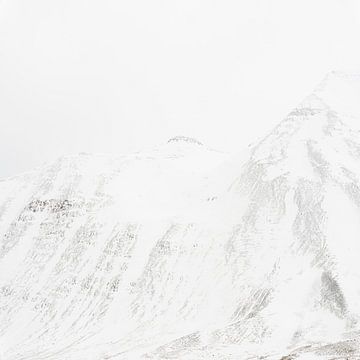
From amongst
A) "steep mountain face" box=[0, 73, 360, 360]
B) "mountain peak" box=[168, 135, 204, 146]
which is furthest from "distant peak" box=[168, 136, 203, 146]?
"steep mountain face" box=[0, 73, 360, 360]

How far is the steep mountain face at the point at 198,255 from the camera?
1751 inches

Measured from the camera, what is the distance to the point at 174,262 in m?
59.2

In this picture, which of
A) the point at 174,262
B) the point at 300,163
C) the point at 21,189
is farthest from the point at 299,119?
the point at 21,189

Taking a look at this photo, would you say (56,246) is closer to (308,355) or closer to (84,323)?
(84,323)

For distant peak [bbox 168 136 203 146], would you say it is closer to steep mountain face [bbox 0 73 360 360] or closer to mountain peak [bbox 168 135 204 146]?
mountain peak [bbox 168 135 204 146]

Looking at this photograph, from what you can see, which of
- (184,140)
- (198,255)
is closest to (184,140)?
(184,140)

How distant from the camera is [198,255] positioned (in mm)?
59312

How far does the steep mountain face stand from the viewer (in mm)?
44469

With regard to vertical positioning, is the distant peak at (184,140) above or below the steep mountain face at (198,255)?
above

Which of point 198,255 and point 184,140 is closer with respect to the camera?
point 198,255

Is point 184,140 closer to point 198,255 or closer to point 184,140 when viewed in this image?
point 184,140

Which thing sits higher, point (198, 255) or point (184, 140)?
point (184, 140)

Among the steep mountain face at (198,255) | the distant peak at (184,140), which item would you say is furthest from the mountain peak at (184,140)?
the steep mountain face at (198,255)

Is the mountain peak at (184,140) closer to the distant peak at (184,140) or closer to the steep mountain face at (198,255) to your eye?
the distant peak at (184,140)
